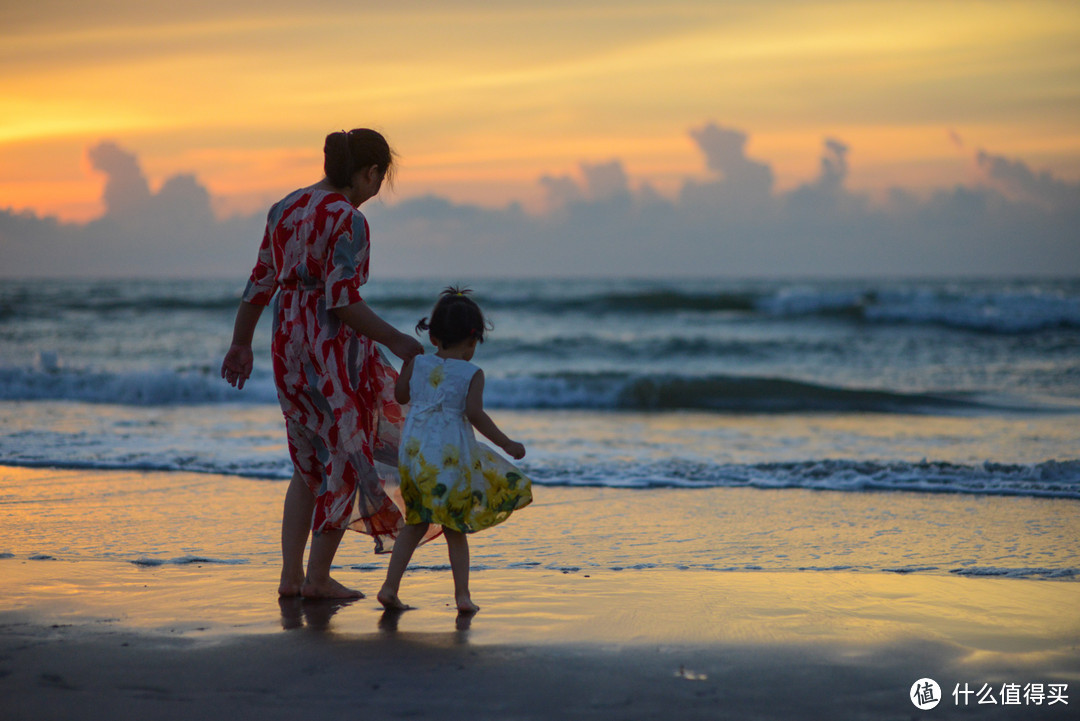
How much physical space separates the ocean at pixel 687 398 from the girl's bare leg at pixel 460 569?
1.65m

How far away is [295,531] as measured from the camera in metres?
3.29

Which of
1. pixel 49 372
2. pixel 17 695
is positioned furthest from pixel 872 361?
pixel 17 695

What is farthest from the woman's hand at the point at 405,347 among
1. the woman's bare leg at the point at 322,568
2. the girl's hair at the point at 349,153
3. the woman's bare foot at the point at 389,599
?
the woman's bare foot at the point at 389,599

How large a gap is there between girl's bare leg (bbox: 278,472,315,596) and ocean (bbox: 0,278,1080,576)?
1.05 m

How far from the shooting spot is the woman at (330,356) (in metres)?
2.98

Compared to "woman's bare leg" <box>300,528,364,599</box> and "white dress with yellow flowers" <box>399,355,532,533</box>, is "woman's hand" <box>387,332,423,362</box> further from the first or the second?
"woman's bare leg" <box>300,528,364,599</box>

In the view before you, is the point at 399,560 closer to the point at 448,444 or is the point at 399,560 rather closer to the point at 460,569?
the point at 460,569

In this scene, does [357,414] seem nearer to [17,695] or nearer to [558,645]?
[558,645]

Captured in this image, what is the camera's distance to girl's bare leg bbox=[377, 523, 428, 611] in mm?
3135

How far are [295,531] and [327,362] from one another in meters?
0.67

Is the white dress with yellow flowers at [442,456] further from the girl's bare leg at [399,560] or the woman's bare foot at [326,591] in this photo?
the woman's bare foot at [326,591]

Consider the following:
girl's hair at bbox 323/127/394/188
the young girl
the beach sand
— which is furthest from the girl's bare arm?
girl's hair at bbox 323/127/394/188

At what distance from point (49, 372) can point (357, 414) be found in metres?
10.1

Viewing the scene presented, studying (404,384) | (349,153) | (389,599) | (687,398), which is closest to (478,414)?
(404,384)
